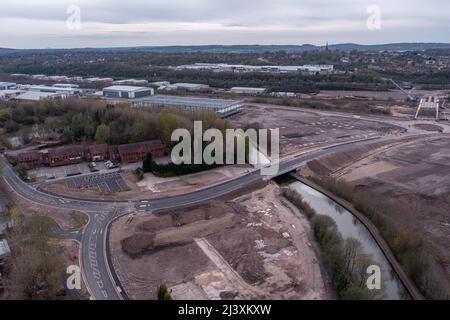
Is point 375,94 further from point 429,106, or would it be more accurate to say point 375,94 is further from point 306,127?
point 306,127

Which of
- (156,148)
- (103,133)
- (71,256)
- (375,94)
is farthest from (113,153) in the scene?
(375,94)

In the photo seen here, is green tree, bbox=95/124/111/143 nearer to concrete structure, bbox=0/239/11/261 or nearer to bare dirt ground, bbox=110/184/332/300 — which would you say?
bare dirt ground, bbox=110/184/332/300

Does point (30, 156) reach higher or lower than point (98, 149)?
lower

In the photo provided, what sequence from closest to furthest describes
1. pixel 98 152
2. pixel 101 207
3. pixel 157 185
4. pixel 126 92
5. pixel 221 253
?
pixel 221 253 → pixel 101 207 → pixel 157 185 → pixel 98 152 → pixel 126 92

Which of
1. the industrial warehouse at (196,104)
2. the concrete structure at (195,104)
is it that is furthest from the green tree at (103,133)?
the concrete structure at (195,104)

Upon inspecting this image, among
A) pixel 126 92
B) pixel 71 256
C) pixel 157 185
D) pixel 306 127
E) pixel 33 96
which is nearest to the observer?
pixel 71 256

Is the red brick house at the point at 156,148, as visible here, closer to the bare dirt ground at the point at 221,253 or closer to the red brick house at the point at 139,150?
the red brick house at the point at 139,150

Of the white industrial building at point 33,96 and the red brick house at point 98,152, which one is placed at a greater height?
the white industrial building at point 33,96
